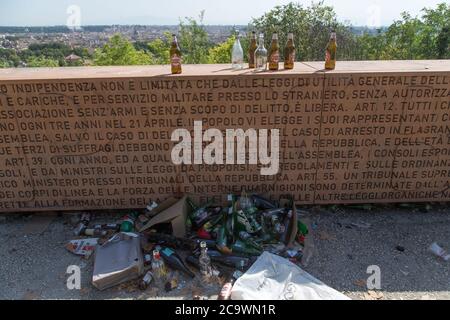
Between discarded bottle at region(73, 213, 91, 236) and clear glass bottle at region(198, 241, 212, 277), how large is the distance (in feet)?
4.85

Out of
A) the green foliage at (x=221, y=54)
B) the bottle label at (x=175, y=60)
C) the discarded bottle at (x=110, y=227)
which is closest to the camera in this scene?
the bottle label at (x=175, y=60)

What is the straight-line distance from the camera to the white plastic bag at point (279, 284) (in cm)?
A: 255

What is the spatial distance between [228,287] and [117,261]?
Answer: 105 cm

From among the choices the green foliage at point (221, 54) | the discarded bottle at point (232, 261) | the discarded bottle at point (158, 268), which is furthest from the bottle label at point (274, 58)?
the green foliage at point (221, 54)

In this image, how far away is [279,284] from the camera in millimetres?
2650

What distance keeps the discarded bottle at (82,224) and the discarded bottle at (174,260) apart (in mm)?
1086

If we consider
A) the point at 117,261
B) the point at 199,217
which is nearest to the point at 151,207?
the point at 199,217

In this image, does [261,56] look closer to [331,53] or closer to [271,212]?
[331,53]

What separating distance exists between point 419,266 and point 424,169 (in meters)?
1.24

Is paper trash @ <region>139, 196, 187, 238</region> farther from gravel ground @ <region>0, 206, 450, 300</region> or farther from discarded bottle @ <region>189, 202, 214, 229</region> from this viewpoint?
gravel ground @ <region>0, 206, 450, 300</region>

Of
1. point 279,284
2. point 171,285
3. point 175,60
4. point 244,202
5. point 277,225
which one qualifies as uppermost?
point 175,60

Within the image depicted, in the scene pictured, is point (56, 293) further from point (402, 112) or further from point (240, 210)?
point (402, 112)

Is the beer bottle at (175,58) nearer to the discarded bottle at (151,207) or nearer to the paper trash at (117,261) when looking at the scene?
the discarded bottle at (151,207)

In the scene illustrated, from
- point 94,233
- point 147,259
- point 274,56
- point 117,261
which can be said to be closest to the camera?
→ point 117,261
